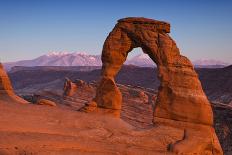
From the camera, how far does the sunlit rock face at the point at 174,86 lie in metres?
11.5

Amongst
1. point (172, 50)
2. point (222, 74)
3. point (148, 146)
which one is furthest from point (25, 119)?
point (222, 74)

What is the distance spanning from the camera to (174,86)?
12.2 metres

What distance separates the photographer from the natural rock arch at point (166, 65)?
11922 mm

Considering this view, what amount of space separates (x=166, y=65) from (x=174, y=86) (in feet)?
2.59

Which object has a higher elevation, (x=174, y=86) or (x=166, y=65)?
(x=166, y=65)

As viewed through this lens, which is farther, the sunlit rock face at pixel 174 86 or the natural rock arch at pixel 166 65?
the natural rock arch at pixel 166 65

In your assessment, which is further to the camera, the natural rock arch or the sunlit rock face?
the natural rock arch

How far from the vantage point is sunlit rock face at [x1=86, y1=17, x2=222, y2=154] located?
37.6ft

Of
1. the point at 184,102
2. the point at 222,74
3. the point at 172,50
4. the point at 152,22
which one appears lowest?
the point at 222,74

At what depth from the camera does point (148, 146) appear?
391 inches

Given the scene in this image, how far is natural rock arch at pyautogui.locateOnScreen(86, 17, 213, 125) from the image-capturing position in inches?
469

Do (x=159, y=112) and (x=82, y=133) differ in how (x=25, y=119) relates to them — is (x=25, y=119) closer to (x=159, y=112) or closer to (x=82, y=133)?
(x=82, y=133)

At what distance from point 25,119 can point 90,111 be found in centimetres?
423

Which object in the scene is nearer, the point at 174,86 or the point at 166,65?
the point at 174,86
